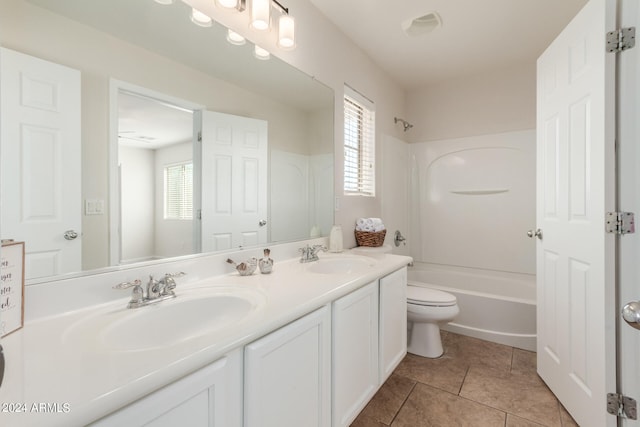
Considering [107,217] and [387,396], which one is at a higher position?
[107,217]

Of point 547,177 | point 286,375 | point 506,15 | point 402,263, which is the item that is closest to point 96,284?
point 286,375

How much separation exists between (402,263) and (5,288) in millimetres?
1658

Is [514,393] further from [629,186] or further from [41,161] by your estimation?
[41,161]

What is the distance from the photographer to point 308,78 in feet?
6.03

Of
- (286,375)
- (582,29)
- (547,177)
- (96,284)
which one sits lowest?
(286,375)

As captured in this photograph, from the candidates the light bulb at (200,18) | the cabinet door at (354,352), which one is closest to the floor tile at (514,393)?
the cabinet door at (354,352)

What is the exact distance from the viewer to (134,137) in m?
1.02

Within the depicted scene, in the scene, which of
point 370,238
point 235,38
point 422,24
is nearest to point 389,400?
point 370,238

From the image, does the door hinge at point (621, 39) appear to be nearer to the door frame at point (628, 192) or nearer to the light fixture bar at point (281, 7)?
the door frame at point (628, 192)

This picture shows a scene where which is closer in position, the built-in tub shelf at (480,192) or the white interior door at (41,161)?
the white interior door at (41,161)

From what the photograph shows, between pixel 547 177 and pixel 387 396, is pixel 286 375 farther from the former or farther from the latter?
pixel 547 177

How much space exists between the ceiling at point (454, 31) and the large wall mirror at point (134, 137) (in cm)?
84

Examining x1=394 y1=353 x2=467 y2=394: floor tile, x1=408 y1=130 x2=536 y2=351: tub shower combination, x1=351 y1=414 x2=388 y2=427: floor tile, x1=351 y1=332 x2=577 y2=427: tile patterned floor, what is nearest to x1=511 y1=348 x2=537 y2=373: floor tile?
x1=351 y1=332 x2=577 y2=427: tile patterned floor

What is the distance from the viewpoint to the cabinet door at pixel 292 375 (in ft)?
2.57
